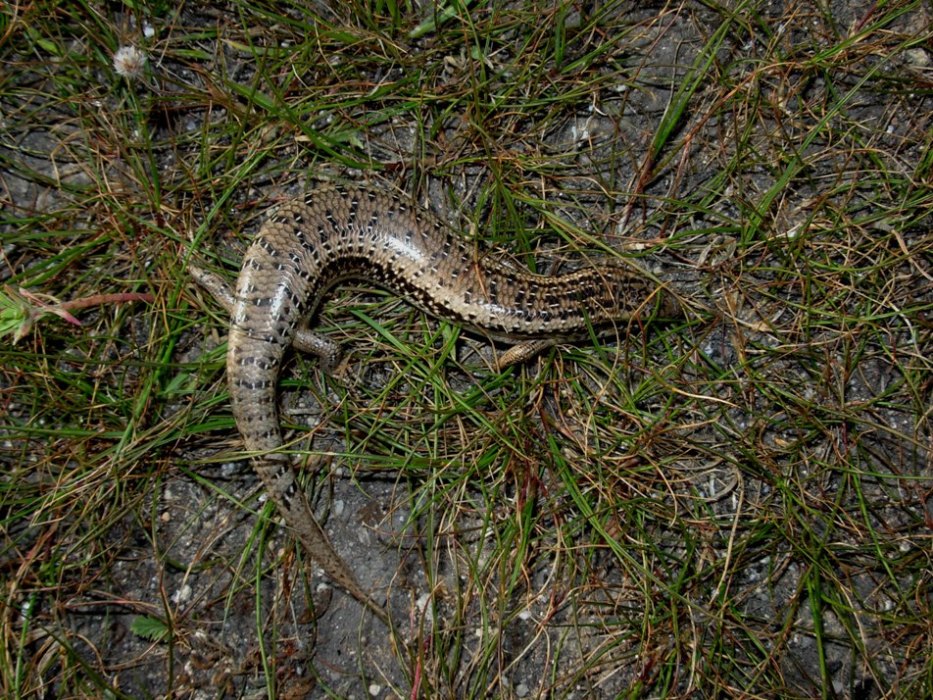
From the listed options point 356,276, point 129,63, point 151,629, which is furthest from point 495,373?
point 129,63

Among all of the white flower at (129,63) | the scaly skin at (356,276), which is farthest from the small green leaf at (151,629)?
the white flower at (129,63)

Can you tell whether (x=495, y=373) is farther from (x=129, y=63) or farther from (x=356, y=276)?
(x=129, y=63)

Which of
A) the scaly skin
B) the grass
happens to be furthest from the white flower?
the scaly skin

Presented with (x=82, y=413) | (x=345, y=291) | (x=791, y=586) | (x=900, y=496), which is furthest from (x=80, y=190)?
(x=900, y=496)

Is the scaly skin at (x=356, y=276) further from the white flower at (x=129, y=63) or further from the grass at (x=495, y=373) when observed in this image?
the white flower at (x=129, y=63)

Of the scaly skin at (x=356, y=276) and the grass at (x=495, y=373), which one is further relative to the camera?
the grass at (x=495, y=373)

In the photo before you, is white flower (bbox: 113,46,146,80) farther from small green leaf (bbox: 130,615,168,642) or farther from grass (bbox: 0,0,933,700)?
small green leaf (bbox: 130,615,168,642)
